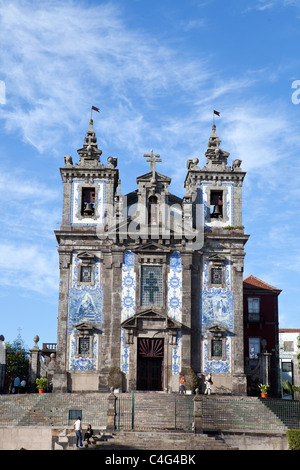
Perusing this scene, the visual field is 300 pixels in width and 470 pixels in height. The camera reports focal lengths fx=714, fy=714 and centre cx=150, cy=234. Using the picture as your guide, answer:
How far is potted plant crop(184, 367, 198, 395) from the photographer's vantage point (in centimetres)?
3756

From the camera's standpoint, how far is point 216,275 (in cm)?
4041

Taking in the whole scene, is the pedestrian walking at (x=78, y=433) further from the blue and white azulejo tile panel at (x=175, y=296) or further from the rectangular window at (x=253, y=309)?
the rectangular window at (x=253, y=309)

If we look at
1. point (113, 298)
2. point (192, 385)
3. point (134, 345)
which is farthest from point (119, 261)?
point (192, 385)

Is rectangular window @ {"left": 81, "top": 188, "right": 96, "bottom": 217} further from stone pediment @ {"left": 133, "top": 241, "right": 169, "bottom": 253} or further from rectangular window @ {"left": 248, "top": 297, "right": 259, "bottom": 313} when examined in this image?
rectangular window @ {"left": 248, "top": 297, "right": 259, "bottom": 313}

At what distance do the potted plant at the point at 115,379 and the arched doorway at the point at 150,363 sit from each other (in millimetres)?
1230

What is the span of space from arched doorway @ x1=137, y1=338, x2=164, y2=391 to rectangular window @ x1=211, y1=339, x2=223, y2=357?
2849mm

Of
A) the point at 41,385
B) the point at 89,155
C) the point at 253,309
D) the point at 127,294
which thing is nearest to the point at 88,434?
the point at 41,385

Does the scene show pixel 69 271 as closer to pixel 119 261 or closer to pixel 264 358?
pixel 119 261

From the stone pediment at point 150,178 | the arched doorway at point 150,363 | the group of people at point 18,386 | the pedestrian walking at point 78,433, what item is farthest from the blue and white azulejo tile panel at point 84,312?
the pedestrian walking at point 78,433

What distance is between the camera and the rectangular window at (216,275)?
40312 millimetres

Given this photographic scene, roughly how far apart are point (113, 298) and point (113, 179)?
714 cm

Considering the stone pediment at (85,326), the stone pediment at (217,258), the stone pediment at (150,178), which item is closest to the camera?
the stone pediment at (85,326)

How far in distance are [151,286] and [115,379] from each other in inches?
214

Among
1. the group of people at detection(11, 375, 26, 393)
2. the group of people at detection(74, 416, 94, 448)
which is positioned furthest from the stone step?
the group of people at detection(11, 375, 26, 393)
